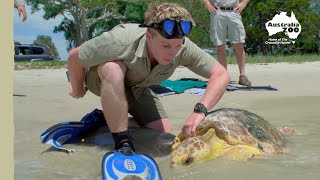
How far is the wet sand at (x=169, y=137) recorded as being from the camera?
255 centimetres

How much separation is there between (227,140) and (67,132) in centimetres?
122

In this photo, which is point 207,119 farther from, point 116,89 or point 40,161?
point 40,161

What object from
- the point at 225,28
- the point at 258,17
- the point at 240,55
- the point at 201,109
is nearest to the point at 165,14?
the point at 201,109

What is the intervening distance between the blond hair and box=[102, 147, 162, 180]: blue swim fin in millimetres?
834

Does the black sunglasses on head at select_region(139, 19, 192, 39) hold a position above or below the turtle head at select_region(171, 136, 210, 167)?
above

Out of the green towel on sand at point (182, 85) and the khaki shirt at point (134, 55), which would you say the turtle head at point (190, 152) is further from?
the green towel on sand at point (182, 85)

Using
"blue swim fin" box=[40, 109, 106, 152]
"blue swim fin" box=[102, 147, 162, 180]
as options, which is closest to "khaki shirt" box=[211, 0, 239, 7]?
"blue swim fin" box=[40, 109, 106, 152]

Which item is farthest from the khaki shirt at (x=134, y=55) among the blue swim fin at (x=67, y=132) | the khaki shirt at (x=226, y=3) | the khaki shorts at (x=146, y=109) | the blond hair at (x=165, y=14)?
the khaki shirt at (x=226, y=3)

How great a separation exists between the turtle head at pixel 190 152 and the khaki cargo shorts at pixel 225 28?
407 centimetres

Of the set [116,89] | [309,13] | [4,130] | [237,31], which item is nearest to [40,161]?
[116,89]

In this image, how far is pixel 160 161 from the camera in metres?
2.91

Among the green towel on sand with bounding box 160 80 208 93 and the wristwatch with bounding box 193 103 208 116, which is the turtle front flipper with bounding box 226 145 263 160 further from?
the green towel on sand with bounding box 160 80 208 93

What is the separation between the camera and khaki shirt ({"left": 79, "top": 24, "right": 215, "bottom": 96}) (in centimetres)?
288

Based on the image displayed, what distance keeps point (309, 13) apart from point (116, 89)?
25.7 meters
